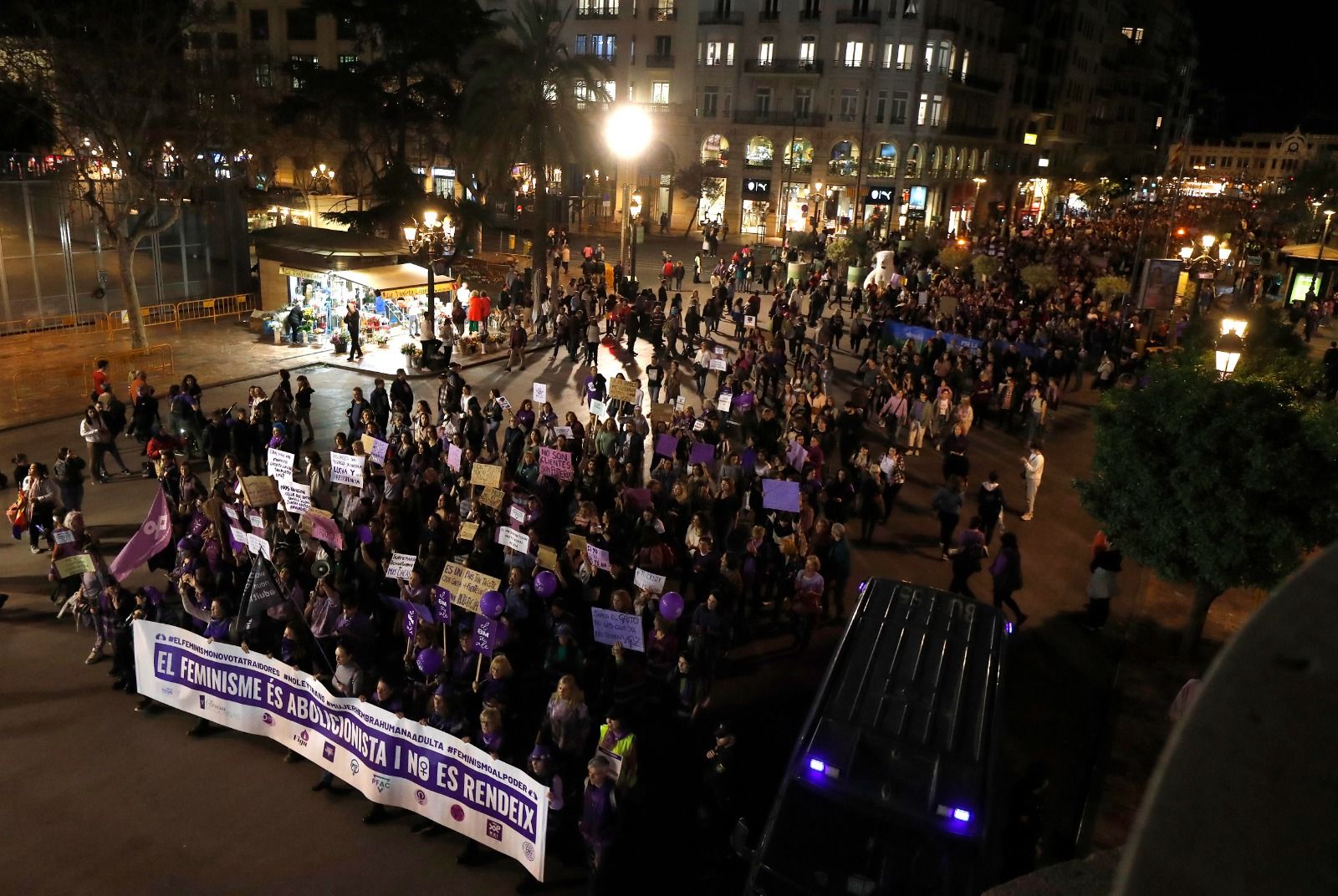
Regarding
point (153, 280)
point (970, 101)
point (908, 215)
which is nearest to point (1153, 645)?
point (153, 280)

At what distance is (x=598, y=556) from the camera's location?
10.6 metres

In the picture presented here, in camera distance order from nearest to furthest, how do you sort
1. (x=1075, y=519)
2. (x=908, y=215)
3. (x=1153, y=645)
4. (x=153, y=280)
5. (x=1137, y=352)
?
1. (x=1153, y=645)
2. (x=1075, y=519)
3. (x=1137, y=352)
4. (x=153, y=280)
5. (x=908, y=215)

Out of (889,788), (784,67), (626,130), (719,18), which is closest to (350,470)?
(889,788)

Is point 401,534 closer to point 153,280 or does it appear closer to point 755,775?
point 755,775

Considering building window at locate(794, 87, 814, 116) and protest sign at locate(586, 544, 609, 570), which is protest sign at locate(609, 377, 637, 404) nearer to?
protest sign at locate(586, 544, 609, 570)

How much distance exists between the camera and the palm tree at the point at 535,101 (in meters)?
32.4

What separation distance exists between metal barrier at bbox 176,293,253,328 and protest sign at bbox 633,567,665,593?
26.7 metres

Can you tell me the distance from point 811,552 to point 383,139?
45164mm

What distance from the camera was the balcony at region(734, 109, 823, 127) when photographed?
6544 centimetres

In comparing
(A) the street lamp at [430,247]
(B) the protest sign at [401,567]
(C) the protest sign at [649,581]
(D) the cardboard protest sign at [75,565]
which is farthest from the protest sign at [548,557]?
(A) the street lamp at [430,247]

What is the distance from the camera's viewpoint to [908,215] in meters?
59.9

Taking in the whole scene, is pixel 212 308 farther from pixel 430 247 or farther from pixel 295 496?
pixel 295 496

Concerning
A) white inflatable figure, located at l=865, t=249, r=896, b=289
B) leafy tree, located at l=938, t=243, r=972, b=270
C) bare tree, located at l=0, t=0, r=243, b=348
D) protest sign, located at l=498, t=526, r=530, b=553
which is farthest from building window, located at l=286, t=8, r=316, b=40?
protest sign, located at l=498, t=526, r=530, b=553

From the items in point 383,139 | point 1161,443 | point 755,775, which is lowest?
point 755,775
